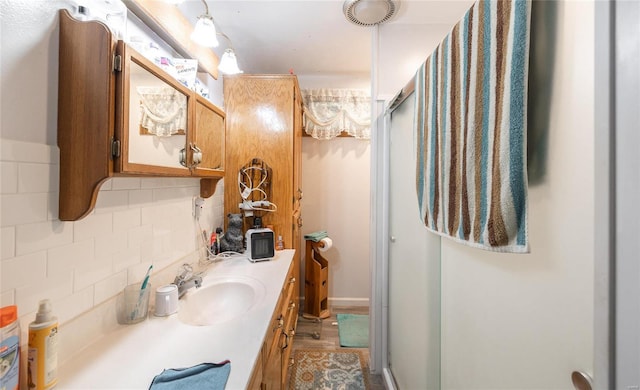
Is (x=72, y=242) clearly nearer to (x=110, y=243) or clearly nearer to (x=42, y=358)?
(x=110, y=243)

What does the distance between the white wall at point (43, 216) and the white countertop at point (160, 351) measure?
0.24 feet

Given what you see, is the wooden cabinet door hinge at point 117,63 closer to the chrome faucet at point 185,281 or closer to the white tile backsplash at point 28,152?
the white tile backsplash at point 28,152

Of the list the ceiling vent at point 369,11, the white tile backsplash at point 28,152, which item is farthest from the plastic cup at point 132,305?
the ceiling vent at point 369,11

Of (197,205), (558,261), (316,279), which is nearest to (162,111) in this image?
(197,205)

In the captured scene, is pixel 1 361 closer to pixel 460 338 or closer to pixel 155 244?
pixel 155 244

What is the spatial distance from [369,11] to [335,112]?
Answer: 3.46 ft

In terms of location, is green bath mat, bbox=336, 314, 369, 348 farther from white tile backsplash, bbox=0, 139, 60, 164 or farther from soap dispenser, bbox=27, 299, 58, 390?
white tile backsplash, bbox=0, 139, 60, 164

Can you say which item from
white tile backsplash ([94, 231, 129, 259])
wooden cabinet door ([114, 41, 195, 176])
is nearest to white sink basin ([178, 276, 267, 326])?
white tile backsplash ([94, 231, 129, 259])

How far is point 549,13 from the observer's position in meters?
0.49

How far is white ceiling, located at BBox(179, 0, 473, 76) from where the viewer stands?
151 centimetres

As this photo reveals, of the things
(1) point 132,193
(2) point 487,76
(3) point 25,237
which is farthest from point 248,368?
(2) point 487,76

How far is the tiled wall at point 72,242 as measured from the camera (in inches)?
23.6

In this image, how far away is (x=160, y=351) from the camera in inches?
30.4

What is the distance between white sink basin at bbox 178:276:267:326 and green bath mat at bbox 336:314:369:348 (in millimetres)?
1224
